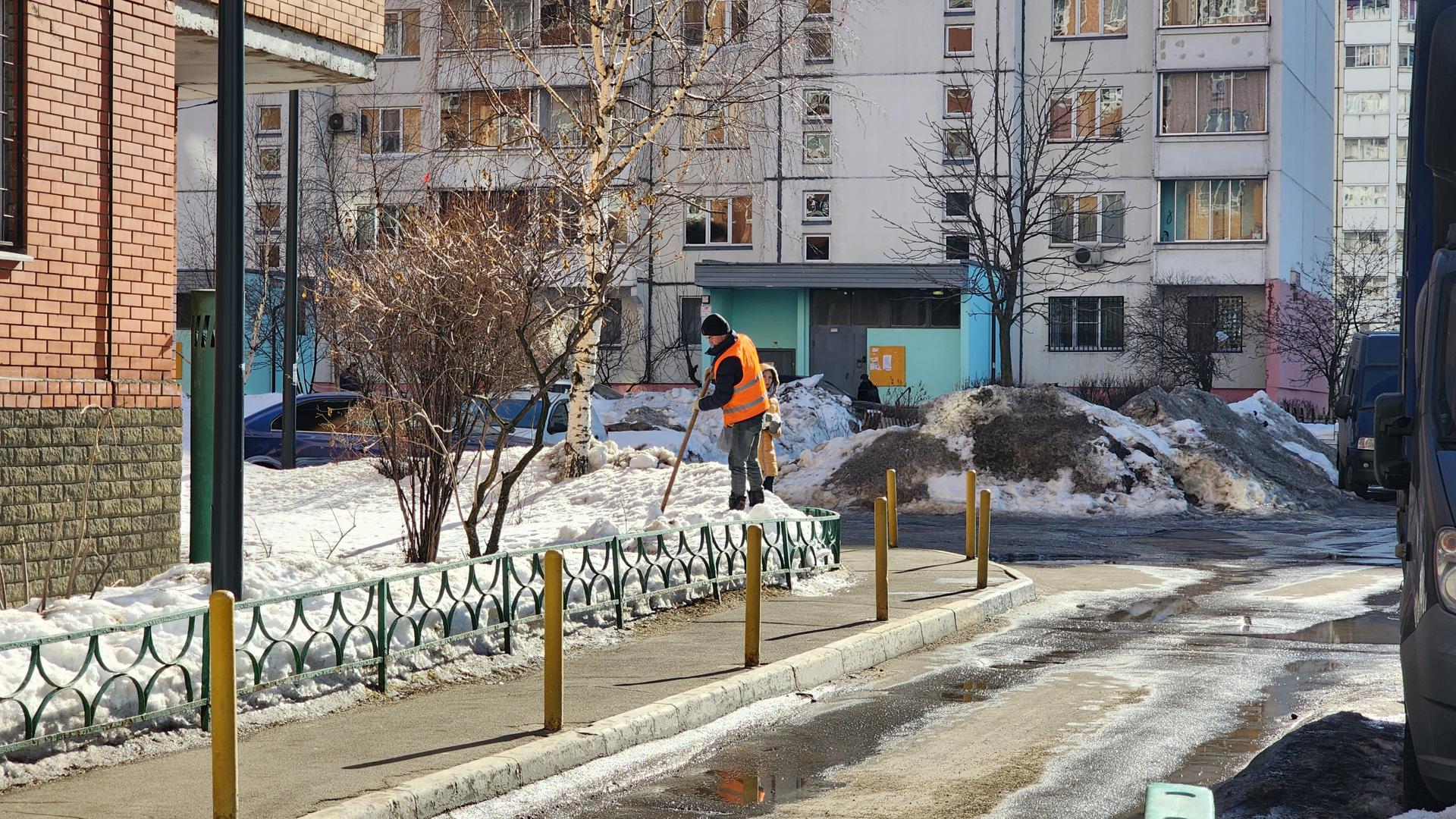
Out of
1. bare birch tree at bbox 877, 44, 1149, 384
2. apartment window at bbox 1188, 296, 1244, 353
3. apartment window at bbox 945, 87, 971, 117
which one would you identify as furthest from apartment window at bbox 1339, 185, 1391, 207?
apartment window at bbox 945, 87, 971, 117

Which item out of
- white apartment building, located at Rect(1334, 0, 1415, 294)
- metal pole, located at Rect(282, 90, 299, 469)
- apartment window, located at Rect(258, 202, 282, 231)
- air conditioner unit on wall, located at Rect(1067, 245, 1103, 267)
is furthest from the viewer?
white apartment building, located at Rect(1334, 0, 1415, 294)

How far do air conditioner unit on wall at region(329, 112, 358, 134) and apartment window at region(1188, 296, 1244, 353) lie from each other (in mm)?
24645

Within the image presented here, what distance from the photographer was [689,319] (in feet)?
A: 165

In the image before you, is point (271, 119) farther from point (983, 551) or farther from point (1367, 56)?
point (1367, 56)

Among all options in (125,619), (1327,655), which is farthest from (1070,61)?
(125,619)

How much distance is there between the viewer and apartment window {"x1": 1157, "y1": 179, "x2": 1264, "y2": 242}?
47500 millimetres

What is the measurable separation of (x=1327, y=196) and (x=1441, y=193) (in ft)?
170

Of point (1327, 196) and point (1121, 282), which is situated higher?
point (1327, 196)

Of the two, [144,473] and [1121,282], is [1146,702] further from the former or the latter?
[1121,282]

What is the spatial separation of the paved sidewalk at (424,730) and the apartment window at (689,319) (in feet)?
124

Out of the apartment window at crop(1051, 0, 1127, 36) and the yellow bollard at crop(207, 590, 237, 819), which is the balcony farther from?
the apartment window at crop(1051, 0, 1127, 36)

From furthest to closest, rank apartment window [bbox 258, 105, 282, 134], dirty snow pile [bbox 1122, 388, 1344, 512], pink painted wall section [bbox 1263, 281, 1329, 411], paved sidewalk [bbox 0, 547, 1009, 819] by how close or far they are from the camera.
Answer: apartment window [bbox 258, 105, 282, 134], pink painted wall section [bbox 1263, 281, 1329, 411], dirty snow pile [bbox 1122, 388, 1344, 512], paved sidewalk [bbox 0, 547, 1009, 819]

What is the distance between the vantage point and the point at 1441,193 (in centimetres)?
777

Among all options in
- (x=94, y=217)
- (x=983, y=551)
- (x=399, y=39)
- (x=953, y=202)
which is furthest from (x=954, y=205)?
(x=94, y=217)
